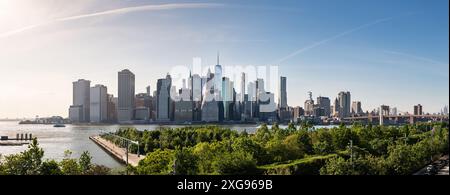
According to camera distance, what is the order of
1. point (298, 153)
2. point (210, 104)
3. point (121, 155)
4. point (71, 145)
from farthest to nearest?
point (71, 145)
point (121, 155)
point (298, 153)
point (210, 104)

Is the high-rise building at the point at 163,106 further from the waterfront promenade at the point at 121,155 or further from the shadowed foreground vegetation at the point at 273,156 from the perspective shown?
the waterfront promenade at the point at 121,155

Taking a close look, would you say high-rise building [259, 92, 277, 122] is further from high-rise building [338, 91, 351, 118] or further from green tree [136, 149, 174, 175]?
green tree [136, 149, 174, 175]

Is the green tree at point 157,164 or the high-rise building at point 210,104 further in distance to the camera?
the green tree at point 157,164

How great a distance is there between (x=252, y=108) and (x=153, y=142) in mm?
9509

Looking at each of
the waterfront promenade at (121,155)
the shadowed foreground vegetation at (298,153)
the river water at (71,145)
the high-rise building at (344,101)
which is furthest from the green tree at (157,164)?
the waterfront promenade at (121,155)

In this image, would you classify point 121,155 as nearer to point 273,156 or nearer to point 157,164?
point 273,156

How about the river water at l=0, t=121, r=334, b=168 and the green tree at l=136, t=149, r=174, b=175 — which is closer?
the green tree at l=136, t=149, r=174, b=175

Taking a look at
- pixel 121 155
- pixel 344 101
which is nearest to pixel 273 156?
pixel 344 101

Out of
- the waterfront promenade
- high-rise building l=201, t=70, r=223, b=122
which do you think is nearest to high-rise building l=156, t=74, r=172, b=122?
high-rise building l=201, t=70, r=223, b=122

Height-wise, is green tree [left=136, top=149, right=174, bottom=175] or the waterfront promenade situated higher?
green tree [left=136, top=149, right=174, bottom=175]
